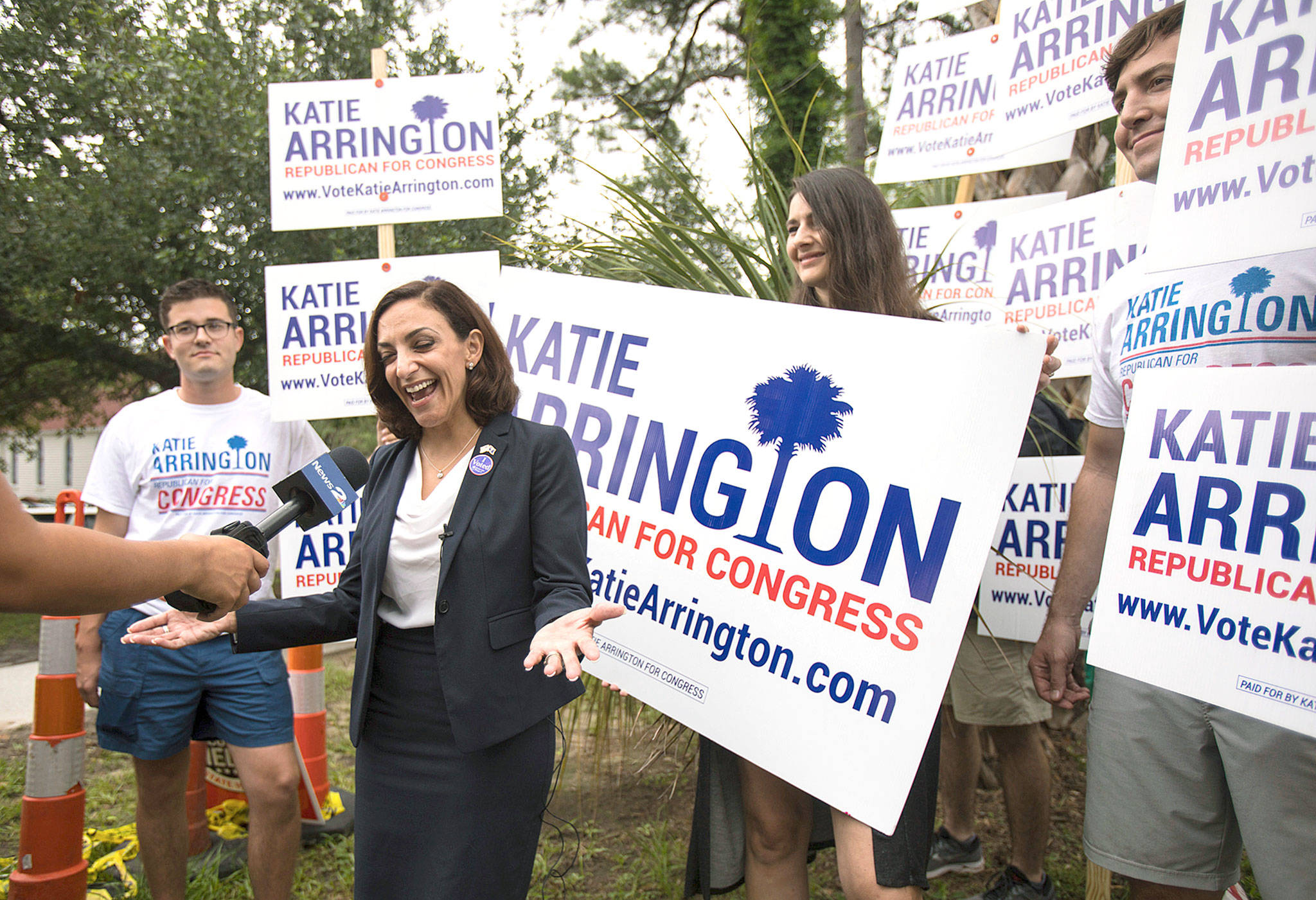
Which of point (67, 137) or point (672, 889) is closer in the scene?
point (672, 889)

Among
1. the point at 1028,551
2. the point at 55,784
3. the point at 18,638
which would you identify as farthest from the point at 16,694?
the point at 1028,551

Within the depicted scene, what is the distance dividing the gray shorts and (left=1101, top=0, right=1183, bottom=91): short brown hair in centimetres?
148

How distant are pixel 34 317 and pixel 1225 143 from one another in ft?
34.6

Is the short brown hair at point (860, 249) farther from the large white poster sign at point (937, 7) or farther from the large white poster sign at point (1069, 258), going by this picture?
the large white poster sign at point (937, 7)

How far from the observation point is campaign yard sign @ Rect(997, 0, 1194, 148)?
343 cm

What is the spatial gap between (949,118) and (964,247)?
638 mm

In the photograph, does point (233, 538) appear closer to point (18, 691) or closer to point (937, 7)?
point (937, 7)

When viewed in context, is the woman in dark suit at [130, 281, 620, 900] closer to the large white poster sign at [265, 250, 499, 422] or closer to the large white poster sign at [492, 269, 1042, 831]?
the large white poster sign at [492, 269, 1042, 831]

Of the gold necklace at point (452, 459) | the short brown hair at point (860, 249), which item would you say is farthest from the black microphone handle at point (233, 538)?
the short brown hair at point (860, 249)

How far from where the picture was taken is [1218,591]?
1675 millimetres

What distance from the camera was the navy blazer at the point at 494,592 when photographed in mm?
1896

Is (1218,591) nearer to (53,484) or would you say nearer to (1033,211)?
(1033,211)

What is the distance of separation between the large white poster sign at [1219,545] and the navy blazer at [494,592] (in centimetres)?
114


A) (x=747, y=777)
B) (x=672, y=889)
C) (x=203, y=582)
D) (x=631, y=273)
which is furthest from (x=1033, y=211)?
(x=203, y=582)
